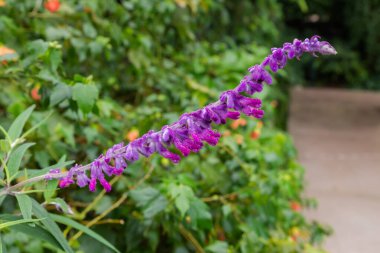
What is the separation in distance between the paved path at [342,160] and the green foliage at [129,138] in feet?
3.35

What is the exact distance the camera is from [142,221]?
173 centimetres

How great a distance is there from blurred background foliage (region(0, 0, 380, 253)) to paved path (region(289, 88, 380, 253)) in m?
1.03

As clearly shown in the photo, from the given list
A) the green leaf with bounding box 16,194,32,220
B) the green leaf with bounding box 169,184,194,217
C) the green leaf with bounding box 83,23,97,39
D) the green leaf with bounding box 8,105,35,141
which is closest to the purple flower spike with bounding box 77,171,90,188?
the green leaf with bounding box 16,194,32,220

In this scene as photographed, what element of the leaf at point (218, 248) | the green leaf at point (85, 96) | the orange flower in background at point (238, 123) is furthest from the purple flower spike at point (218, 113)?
the orange flower in background at point (238, 123)

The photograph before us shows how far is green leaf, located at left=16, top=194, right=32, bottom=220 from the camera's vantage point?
87 cm

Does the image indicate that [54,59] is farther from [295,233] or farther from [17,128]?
[295,233]

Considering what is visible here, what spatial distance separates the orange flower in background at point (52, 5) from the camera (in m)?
2.17

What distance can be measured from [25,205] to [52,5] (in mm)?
1439

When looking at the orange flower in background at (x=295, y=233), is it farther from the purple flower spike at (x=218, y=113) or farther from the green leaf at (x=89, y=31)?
the purple flower spike at (x=218, y=113)

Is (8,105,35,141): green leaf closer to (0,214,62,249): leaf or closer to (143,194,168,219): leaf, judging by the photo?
(0,214,62,249): leaf

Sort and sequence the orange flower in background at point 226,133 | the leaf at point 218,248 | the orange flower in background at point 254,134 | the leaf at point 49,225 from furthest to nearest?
the orange flower in background at point 254,134
the orange flower in background at point 226,133
the leaf at point 218,248
the leaf at point 49,225

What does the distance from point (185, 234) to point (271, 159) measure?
2.10 ft

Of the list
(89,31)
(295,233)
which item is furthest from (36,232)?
(295,233)

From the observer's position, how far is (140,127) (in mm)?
1849
